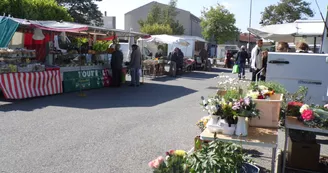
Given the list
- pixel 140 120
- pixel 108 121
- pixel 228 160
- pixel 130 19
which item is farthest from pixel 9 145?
pixel 130 19

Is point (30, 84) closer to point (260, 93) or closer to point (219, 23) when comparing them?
point (260, 93)

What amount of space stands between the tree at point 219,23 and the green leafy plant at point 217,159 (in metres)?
35.3

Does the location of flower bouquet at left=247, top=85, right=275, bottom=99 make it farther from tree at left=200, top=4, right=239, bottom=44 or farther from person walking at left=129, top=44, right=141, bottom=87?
tree at left=200, top=4, right=239, bottom=44

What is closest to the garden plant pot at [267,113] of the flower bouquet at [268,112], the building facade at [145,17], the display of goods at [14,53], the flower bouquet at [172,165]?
the flower bouquet at [268,112]

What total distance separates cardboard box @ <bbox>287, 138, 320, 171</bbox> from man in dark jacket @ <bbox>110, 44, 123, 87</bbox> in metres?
9.42

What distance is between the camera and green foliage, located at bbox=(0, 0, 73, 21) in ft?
63.1

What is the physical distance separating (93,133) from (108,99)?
4.01 metres

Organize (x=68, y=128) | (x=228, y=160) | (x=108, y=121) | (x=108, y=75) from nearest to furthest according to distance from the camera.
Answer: (x=228, y=160) < (x=68, y=128) < (x=108, y=121) < (x=108, y=75)

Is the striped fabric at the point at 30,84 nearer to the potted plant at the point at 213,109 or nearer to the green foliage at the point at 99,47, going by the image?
the green foliage at the point at 99,47

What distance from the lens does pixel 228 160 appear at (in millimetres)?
2514

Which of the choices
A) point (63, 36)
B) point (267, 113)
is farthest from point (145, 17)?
point (267, 113)

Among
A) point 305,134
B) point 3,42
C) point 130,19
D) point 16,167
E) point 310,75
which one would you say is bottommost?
point 16,167

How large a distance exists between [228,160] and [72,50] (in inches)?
439

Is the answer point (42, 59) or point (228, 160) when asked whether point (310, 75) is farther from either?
point (42, 59)
